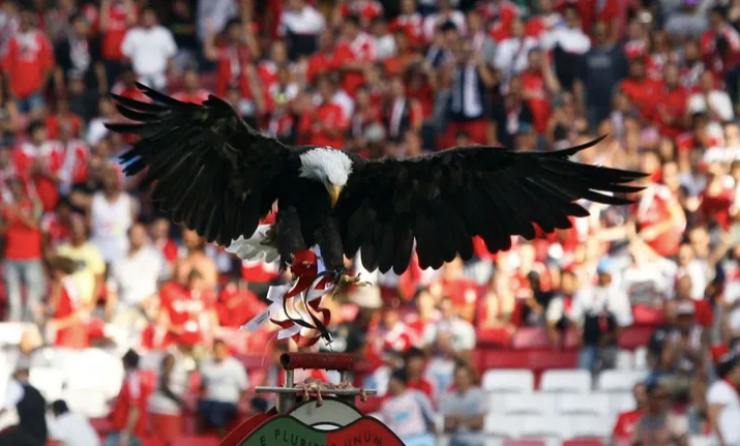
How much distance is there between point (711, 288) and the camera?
16.7 m

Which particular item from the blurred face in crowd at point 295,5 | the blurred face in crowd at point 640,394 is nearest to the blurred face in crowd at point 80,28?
the blurred face in crowd at point 295,5

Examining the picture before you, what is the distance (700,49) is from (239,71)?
16.1 ft

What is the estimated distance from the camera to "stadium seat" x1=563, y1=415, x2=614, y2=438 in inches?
647

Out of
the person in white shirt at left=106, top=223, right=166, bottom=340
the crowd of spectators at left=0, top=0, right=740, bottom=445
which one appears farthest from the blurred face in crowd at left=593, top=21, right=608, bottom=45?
the person in white shirt at left=106, top=223, right=166, bottom=340

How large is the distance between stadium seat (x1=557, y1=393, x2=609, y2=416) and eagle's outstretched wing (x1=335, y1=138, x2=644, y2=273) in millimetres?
7376

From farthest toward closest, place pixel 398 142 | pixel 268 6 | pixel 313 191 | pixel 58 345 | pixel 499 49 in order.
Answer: pixel 268 6 → pixel 499 49 → pixel 398 142 → pixel 58 345 → pixel 313 191

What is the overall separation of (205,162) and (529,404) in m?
8.21

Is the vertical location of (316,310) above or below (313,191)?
below

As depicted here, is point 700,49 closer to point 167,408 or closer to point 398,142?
point 398,142

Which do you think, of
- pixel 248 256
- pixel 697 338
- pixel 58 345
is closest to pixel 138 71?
pixel 58 345

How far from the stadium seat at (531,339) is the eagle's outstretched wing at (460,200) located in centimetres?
798

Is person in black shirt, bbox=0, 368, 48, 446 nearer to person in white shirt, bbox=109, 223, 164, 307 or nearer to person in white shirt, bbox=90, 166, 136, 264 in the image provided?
person in white shirt, bbox=109, 223, 164, 307

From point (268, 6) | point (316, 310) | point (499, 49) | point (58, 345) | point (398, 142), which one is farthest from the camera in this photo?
point (268, 6)

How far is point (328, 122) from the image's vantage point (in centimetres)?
2030
